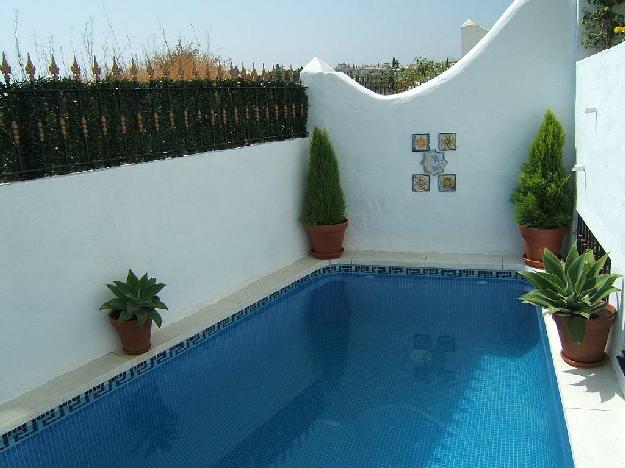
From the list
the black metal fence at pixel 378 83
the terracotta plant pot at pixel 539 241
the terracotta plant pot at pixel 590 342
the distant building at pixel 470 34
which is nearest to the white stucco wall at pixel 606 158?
the terracotta plant pot at pixel 590 342

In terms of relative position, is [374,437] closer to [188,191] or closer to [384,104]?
[188,191]

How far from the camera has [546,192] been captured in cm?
824

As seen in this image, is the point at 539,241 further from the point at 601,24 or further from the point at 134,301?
the point at 134,301

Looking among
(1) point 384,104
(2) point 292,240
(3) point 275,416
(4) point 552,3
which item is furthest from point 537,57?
(3) point 275,416

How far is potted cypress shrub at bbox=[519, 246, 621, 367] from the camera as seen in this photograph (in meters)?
5.13

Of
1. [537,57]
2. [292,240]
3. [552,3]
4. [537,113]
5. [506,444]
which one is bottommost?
[506,444]

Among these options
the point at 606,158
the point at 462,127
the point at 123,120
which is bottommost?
the point at 606,158

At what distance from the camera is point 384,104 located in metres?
9.53

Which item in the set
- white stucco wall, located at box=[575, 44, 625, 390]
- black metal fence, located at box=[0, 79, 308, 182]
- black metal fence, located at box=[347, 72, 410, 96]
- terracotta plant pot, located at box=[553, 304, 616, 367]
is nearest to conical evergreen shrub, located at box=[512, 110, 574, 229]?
white stucco wall, located at box=[575, 44, 625, 390]

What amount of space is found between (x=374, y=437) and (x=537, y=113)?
618 centimetres

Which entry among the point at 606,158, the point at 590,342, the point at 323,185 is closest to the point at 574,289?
the point at 590,342

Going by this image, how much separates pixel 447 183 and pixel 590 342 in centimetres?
465

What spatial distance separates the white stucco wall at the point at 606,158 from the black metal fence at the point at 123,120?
4.79 m

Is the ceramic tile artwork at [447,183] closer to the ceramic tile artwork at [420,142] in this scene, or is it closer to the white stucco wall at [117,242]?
the ceramic tile artwork at [420,142]
